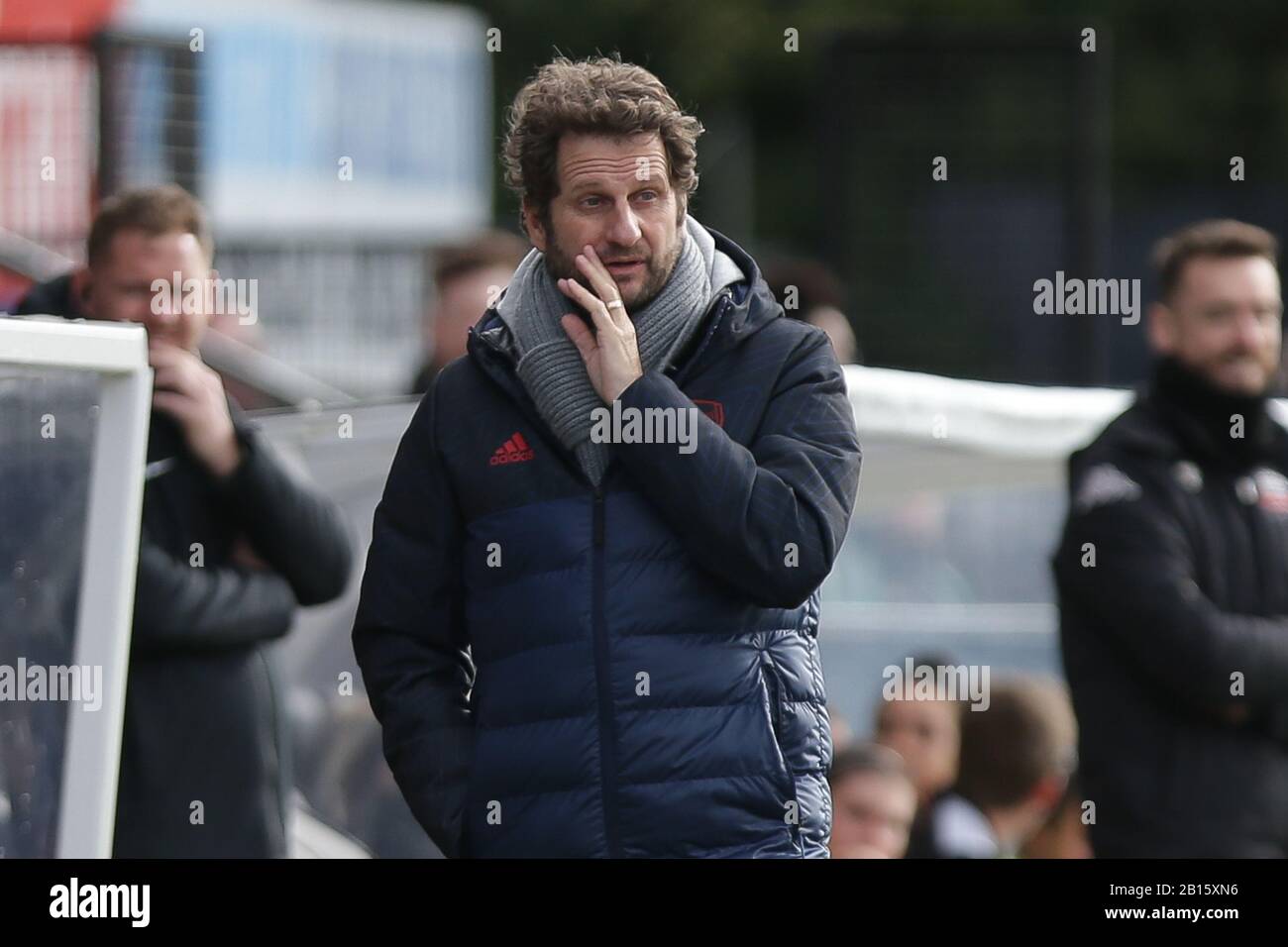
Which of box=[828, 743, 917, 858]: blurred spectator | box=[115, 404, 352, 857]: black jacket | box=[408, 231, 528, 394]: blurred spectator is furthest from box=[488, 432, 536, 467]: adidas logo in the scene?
box=[408, 231, 528, 394]: blurred spectator

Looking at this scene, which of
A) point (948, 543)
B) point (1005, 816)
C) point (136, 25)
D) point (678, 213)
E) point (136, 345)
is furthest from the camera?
point (136, 25)

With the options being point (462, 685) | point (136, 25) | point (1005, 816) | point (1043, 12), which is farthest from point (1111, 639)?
point (1043, 12)

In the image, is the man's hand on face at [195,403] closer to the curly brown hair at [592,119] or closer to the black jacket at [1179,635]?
the curly brown hair at [592,119]

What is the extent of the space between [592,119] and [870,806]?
93.9 inches

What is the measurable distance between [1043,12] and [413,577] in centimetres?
3303

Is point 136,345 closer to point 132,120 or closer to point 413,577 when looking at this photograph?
point 413,577

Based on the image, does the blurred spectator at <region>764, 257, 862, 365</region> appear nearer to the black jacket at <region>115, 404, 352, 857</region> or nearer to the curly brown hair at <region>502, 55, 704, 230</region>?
the black jacket at <region>115, 404, 352, 857</region>

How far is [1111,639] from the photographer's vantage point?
4.68m

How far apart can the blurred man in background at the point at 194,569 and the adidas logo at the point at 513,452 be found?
3.92ft

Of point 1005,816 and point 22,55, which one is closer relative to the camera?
point 1005,816

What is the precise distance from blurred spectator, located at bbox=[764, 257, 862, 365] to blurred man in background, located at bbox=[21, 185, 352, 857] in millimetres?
2237

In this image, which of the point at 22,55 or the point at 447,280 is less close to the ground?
the point at 22,55

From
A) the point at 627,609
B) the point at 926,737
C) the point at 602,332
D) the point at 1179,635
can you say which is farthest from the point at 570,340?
the point at 926,737

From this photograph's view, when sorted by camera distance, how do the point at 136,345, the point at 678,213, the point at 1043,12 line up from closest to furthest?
1. the point at 678,213
2. the point at 136,345
3. the point at 1043,12
